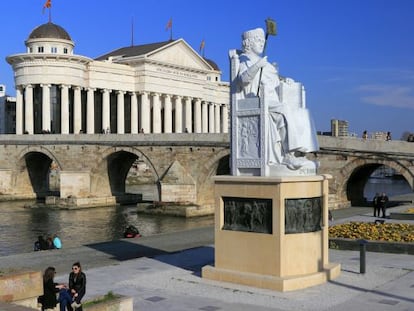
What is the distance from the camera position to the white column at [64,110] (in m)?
61.0

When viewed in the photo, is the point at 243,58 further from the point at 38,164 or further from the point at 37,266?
the point at 38,164

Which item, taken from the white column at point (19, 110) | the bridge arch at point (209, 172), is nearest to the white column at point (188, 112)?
the white column at point (19, 110)

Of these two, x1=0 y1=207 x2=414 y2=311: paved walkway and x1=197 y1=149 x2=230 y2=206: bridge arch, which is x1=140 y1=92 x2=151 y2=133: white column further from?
x1=0 y1=207 x2=414 y2=311: paved walkway

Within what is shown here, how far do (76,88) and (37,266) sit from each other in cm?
4982

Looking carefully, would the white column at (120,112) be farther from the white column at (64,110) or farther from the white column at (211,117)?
the white column at (211,117)

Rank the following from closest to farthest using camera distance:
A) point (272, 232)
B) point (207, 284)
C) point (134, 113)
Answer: point (272, 232) → point (207, 284) → point (134, 113)

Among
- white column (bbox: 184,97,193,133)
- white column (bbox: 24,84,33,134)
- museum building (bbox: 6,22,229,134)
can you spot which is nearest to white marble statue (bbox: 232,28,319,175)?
museum building (bbox: 6,22,229,134)

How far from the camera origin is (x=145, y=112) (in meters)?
69.9

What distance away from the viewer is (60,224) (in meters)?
33.1

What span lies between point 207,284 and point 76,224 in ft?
76.9

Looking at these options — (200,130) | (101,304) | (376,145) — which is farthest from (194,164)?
(200,130)

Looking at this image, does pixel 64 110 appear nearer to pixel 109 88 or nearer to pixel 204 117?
pixel 109 88

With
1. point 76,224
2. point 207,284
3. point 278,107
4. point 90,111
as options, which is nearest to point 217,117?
point 90,111

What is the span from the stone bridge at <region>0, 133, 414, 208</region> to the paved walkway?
17847mm
